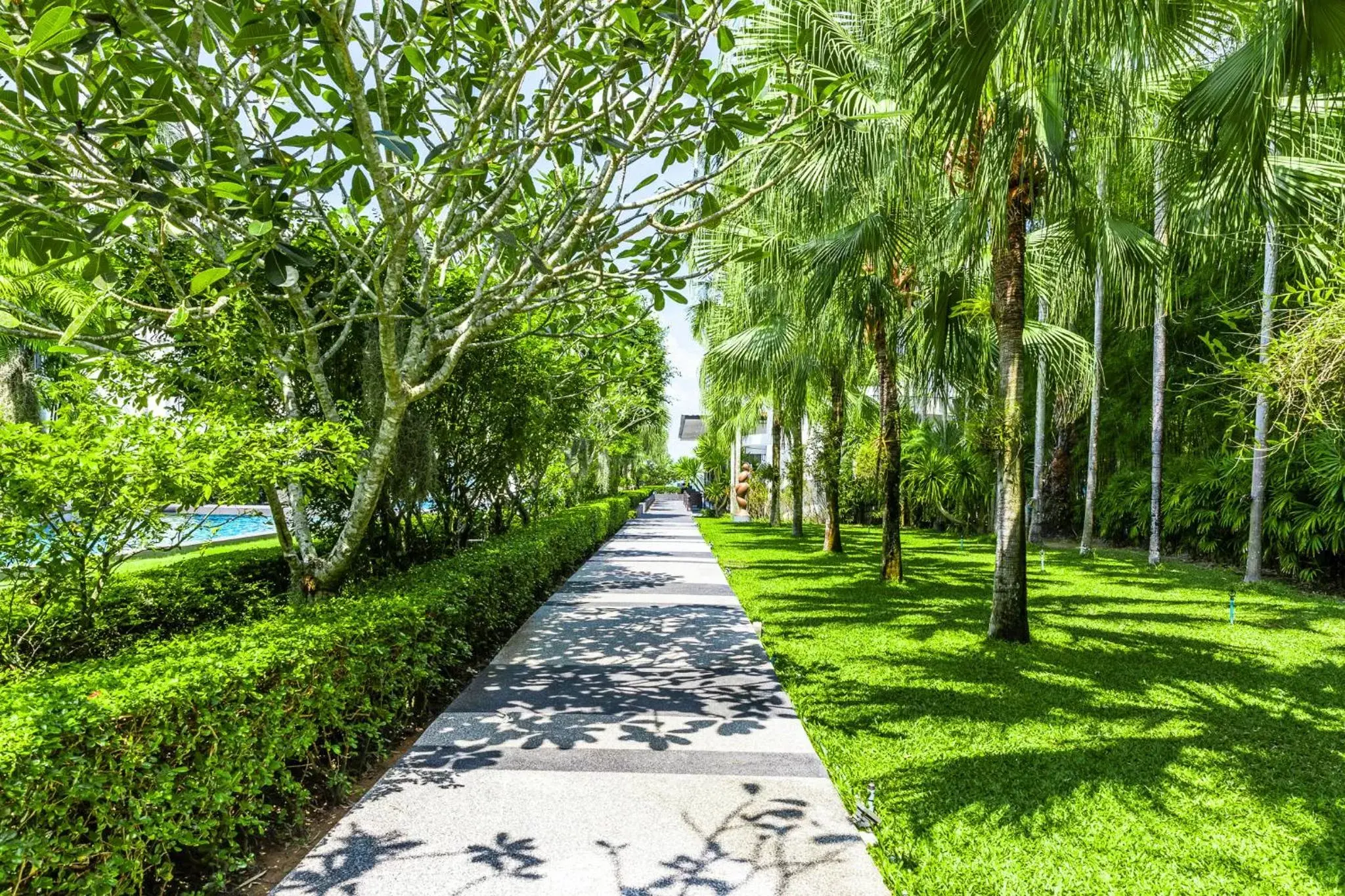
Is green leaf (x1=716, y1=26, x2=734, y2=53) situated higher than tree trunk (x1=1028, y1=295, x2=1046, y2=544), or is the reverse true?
green leaf (x1=716, y1=26, x2=734, y2=53)

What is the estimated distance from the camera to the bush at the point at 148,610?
400 centimetres

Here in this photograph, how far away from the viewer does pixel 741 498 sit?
26.7 meters

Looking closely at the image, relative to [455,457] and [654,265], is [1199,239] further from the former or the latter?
[455,457]

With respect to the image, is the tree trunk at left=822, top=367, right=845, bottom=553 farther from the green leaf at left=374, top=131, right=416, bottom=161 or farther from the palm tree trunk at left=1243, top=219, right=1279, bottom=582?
the green leaf at left=374, top=131, right=416, bottom=161

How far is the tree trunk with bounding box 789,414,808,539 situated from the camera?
17391mm

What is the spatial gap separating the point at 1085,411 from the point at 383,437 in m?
18.7

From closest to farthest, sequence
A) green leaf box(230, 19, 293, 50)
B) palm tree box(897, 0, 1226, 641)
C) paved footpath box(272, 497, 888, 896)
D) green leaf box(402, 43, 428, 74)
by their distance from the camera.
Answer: paved footpath box(272, 497, 888, 896) → green leaf box(230, 19, 293, 50) → palm tree box(897, 0, 1226, 641) → green leaf box(402, 43, 428, 74)

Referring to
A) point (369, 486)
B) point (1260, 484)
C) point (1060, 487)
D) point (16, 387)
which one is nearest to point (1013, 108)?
point (369, 486)

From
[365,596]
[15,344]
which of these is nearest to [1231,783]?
[365,596]

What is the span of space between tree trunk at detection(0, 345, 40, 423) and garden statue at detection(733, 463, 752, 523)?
19285mm

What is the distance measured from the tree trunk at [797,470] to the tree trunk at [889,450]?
493 cm

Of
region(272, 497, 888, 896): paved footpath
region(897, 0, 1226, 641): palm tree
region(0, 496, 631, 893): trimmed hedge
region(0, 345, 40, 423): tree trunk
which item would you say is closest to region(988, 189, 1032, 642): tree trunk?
region(897, 0, 1226, 641): palm tree

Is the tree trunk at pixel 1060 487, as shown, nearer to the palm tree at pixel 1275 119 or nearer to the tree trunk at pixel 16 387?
the palm tree at pixel 1275 119

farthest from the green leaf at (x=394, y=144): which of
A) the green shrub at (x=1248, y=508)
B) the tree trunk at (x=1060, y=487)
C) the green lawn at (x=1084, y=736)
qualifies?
the tree trunk at (x=1060, y=487)
